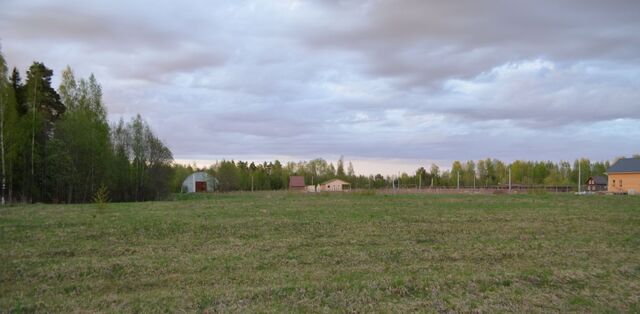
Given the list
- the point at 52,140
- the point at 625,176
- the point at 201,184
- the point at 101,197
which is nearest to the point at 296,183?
the point at 201,184

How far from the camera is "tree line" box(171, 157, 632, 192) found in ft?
366

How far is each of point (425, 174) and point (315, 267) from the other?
123 metres

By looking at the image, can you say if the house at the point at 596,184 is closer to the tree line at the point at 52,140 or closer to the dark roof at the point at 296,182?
the dark roof at the point at 296,182

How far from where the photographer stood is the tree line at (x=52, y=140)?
34.3 meters

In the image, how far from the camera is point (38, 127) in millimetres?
37594

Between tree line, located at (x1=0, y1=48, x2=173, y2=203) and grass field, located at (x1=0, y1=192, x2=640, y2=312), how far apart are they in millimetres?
22198

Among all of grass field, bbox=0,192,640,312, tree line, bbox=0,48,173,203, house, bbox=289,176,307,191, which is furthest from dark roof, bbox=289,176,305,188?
grass field, bbox=0,192,640,312

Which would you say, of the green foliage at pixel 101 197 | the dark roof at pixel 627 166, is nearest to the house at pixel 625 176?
the dark roof at pixel 627 166

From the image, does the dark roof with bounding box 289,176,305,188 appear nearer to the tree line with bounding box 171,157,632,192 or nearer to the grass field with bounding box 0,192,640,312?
the tree line with bounding box 171,157,632,192

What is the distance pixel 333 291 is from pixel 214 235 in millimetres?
7585

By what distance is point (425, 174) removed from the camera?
422 ft

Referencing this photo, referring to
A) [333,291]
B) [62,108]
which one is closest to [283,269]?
[333,291]

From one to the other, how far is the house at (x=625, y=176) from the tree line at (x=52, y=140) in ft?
219

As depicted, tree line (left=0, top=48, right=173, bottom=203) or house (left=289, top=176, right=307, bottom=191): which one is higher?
tree line (left=0, top=48, right=173, bottom=203)
